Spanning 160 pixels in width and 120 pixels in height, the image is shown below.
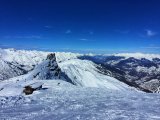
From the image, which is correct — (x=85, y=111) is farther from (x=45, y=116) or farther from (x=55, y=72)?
(x=55, y=72)

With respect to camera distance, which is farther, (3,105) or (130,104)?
(130,104)

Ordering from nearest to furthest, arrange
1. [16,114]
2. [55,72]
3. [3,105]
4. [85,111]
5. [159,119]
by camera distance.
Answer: [159,119] < [16,114] < [85,111] < [3,105] < [55,72]

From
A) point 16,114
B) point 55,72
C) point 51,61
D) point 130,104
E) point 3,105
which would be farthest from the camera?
point 51,61

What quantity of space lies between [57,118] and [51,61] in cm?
6149

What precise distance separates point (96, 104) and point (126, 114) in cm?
447

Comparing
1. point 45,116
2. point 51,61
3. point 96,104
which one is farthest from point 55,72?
point 45,116

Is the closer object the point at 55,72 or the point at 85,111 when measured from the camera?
the point at 85,111

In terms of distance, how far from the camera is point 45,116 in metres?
17.5

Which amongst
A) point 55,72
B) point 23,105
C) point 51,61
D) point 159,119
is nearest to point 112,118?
point 159,119

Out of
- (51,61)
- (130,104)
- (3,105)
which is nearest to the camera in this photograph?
(3,105)

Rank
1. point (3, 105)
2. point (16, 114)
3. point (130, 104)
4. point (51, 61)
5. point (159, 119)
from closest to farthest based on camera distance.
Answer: point (159, 119) → point (16, 114) → point (3, 105) → point (130, 104) → point (51, 61)

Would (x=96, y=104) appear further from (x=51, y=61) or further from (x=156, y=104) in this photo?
(x=51, y=61)

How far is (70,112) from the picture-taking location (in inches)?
740

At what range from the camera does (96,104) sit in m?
22.2
